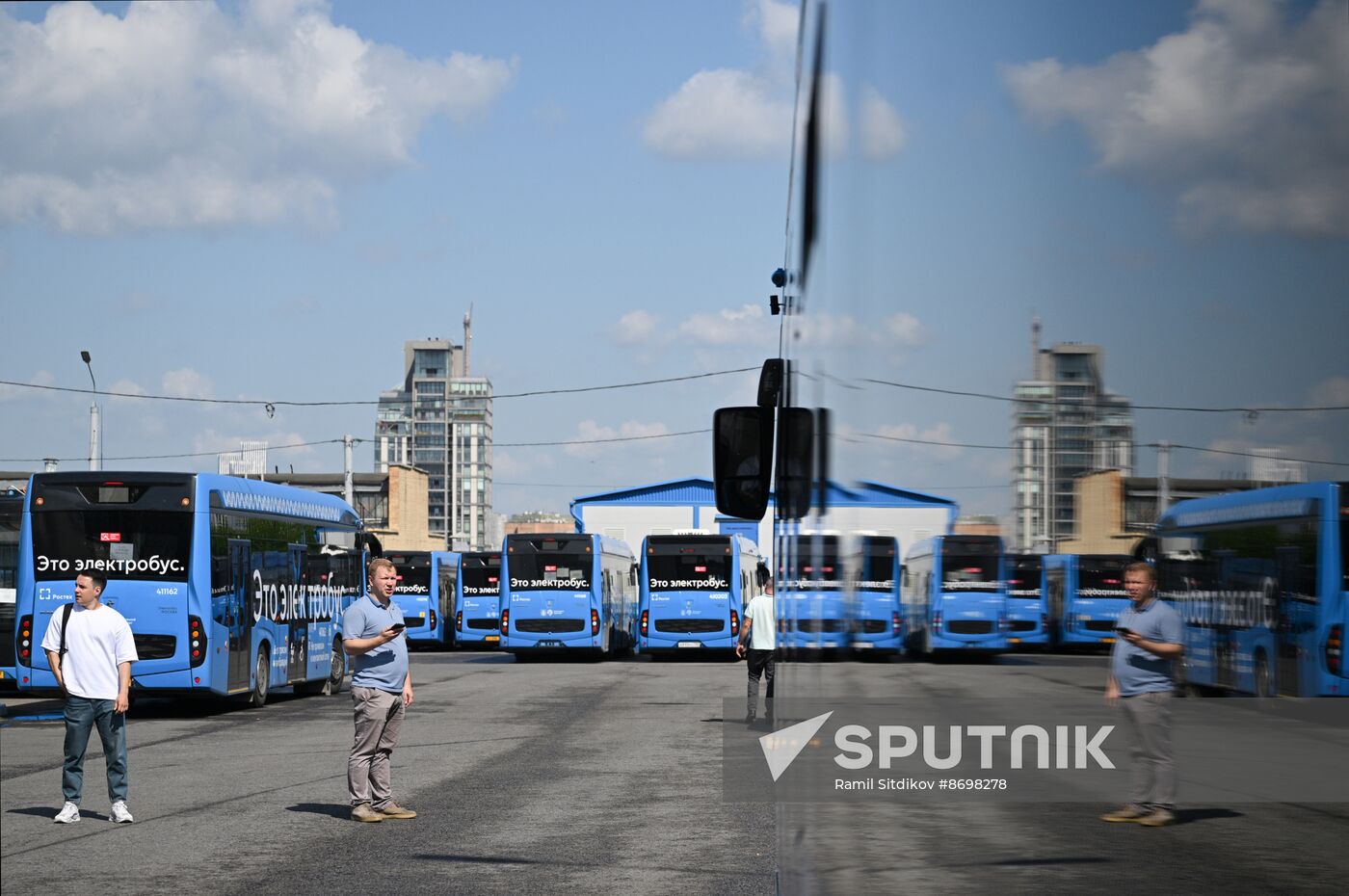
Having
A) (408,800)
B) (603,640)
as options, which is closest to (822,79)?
(408,800)

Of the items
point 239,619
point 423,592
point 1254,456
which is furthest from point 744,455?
point 423,592

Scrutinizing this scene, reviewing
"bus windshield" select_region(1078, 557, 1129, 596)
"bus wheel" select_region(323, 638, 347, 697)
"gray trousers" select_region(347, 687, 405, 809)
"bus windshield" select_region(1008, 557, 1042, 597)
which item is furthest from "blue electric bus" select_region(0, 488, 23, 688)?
"bus windshield" select_region(1078, 557, 1129, 596)

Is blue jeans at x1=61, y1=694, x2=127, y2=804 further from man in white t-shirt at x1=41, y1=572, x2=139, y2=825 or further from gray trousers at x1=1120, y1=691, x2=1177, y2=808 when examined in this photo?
gray trousers at x1=1120, y1=691, x2=1177, y2=808

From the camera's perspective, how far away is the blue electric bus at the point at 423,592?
47.2 m

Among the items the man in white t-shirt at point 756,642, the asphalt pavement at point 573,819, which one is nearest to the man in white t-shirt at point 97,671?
the asphalt pavement at point 573,819

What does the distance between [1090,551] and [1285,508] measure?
358mm

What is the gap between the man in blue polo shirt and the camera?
212cm

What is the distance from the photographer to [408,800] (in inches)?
463

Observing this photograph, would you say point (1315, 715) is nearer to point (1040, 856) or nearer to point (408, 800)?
point (1040, 856)

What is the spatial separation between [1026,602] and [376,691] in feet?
28.8

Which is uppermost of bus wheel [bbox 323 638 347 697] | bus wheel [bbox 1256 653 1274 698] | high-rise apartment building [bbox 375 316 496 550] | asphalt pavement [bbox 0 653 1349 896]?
high-rise apartment building [bbox 375 316 496 550]

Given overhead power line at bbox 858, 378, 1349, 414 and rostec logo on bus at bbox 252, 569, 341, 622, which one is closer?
overhead power line at bbox 858, 378, 1349, 414

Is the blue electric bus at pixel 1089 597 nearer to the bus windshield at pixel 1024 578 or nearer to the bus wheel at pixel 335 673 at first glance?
the bus windshield at pixel 1024 578

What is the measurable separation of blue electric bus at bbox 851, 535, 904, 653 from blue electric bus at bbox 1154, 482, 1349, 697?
3.76ft
